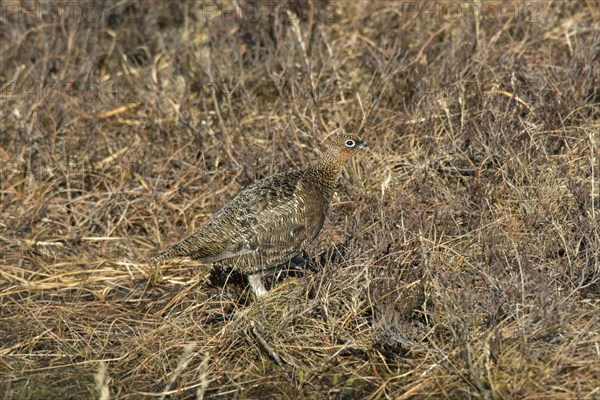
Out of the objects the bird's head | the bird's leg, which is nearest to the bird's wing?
the bird's leg

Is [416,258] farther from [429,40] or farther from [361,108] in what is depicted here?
[429,40]

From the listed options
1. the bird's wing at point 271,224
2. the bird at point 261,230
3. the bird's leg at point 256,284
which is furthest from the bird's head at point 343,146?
the bird's leg at point 256,284

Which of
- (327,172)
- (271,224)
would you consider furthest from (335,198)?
(271,224)

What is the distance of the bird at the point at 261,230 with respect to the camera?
5457 millimetres

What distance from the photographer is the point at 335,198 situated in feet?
21.5

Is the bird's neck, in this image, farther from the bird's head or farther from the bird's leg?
the bird's leg

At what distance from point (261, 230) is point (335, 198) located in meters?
1.22

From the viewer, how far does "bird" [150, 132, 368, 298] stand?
5457mm

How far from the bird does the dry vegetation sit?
18cm

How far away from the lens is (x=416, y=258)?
17.3 feet

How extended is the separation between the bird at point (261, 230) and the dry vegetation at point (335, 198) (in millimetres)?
178

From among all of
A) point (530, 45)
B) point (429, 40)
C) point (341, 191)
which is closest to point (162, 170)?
point (341, 191)

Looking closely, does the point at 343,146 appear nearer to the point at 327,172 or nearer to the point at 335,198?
the point at 327,172

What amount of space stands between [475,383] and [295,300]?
126 cm
